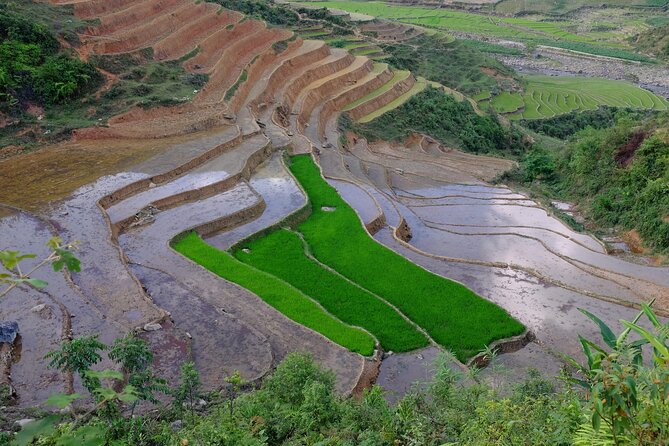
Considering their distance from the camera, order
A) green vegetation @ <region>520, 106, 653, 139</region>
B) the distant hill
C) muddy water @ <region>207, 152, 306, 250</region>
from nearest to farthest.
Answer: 1. muddy water @ <region>207, 152, 306, 250</region>
2. green vegetation @ <region>520, 106, 653, 139</region>
3. the distant hill

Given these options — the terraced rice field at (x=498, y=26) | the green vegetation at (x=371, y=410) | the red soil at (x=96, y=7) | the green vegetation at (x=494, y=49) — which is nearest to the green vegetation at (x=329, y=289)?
the green vegetation at (x=371, y=410)

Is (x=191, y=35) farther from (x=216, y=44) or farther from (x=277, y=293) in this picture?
(x=277, y=293)

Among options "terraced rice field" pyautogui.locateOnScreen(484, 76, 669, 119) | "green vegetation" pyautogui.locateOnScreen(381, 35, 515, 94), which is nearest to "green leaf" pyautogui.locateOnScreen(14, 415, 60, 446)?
"green vegetation" pyautogui.locateOnScreen(381, 35, 515, 94)

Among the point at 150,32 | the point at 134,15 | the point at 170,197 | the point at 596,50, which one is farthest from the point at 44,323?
the point at 596,50

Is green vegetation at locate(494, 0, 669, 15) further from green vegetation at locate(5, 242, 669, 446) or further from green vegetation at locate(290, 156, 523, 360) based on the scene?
green vegetation at locate(5, 242, 669, 446)

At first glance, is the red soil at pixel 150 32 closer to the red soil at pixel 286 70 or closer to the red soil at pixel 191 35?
the red soil at pixel 191 35

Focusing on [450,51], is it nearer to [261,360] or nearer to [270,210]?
[270,210]

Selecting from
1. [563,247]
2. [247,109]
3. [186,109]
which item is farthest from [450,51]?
[563,247]
